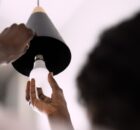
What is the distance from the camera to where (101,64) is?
1.00 meters

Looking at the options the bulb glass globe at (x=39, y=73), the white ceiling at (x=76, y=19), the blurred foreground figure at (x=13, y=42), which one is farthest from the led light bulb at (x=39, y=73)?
the white ceiling at (x=76, y=19)

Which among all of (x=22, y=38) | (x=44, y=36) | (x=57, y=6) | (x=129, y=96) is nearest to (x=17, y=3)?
(x=57, y=6)

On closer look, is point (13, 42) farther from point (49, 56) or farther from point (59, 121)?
point (59, 121)

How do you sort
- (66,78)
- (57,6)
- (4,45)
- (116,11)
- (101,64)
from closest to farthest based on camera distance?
1. (4,45)
2. (101,64)
3. (116,11)
4. (66,78)
5. (57,6)

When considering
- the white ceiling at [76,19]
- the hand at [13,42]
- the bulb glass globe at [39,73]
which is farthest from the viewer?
the white ceiling at [76,19]

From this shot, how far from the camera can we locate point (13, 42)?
0.76 meters

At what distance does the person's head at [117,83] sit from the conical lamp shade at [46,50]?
0.12m

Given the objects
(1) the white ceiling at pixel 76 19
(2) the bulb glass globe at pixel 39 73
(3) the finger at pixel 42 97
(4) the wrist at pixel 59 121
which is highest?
(1) the white ceiling at pixel 76 19

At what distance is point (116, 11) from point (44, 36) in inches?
18.7

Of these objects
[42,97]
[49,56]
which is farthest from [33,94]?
[49,56]

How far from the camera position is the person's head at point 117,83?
76cm

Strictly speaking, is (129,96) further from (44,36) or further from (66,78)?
(66,78)

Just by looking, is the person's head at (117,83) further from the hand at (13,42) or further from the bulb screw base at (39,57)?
the hand at (13,42)

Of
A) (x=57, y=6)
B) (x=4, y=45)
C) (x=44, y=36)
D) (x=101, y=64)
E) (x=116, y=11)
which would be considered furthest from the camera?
(x=57, y=6)
